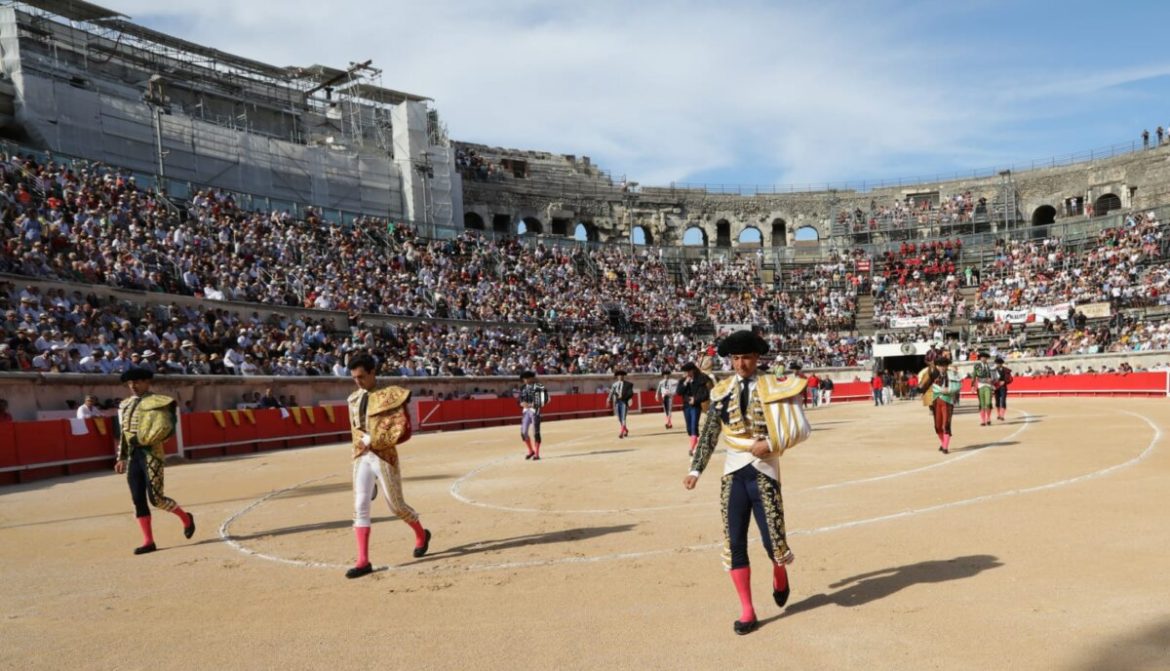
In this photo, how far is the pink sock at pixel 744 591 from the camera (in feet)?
17.3

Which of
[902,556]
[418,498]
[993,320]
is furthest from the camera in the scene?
[993,320]

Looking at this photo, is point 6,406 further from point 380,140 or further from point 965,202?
point 965,202

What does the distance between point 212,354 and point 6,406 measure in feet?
21.0

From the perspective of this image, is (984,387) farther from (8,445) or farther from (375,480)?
(8,445)

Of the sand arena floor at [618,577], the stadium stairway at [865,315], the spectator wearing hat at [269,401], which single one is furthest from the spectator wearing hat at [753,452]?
the stadium stairway at [865,315]

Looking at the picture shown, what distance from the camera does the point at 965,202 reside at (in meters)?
58.2

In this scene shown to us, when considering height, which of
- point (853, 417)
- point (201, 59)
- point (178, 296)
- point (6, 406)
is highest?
point (201, 59)

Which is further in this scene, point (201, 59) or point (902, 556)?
point (201, 59)

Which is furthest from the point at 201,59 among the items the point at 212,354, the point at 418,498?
the point at 418,498

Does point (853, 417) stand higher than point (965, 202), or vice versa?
point (965, 202)

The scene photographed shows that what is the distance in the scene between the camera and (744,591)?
531 cm

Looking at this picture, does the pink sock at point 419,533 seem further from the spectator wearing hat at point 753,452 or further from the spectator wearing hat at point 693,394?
the spectator wearing hat at point 693,394

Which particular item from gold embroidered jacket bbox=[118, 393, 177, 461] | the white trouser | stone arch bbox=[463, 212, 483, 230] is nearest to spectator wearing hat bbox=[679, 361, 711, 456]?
the white trouser

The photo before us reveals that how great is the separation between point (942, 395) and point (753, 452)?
10.5 meters
